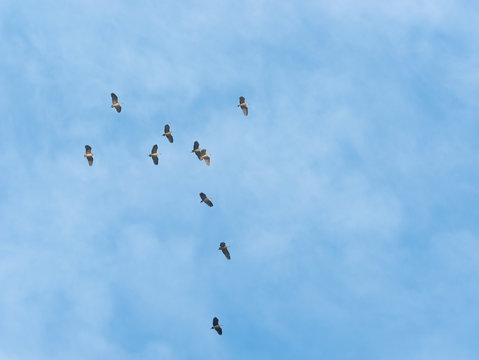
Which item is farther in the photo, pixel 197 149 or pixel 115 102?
pixel 197 149

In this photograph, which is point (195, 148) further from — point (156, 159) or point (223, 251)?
point (223, 251)

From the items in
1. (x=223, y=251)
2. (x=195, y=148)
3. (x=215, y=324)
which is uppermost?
(x=195, y=148)

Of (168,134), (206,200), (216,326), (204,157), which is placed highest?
(204,157)

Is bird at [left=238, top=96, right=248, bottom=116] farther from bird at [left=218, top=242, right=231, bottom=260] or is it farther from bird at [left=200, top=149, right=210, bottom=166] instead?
bird at [left=218, top=242, right=231, bottom=260]

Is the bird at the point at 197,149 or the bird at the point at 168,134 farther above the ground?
the bird at the point at 197,149

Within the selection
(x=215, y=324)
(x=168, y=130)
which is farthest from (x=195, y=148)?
(x=215, y=324)

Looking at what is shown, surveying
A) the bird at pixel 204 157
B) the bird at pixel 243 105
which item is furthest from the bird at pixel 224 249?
the bird at pixel 243 105

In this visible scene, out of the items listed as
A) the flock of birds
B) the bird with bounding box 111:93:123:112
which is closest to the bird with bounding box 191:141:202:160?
the flock of birds

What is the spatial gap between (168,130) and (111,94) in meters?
10.5

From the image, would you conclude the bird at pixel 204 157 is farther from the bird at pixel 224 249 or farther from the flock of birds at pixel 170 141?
the bird at pixel 224 249

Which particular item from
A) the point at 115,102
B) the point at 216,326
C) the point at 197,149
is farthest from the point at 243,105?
the point at 216,326

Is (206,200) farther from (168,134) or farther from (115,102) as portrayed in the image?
(115,102)

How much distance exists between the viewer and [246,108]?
157m

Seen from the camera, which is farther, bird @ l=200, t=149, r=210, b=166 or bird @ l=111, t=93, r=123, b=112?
bird @ l=200, t=149, r=210, b=166
